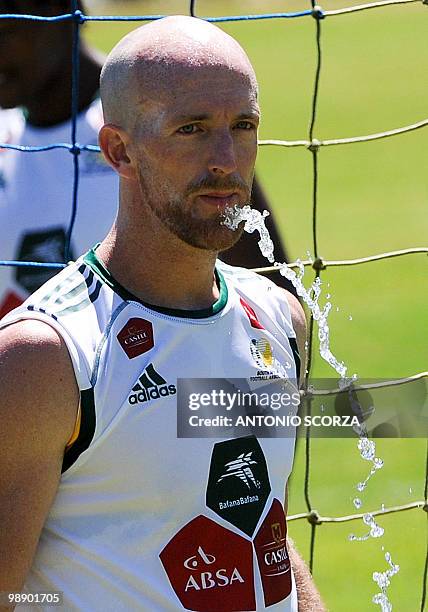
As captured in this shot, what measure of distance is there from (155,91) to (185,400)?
0.57m

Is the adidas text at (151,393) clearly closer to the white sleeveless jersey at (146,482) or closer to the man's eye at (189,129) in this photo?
the white sleeveless jersey at (146,482)

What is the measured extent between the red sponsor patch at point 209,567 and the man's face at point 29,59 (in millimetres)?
1846

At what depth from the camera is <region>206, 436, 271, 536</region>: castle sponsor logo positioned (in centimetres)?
239

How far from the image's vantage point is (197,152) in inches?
93.8

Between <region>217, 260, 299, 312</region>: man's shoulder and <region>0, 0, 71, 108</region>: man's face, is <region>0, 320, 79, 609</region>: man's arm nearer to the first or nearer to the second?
<region>217, 260, 299, 312</region>: man's shoulder

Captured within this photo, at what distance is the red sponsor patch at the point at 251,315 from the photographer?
260 centimetres

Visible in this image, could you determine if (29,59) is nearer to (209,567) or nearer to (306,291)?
(306,291)

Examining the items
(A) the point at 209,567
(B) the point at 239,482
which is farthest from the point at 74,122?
(A) the point at 209,567

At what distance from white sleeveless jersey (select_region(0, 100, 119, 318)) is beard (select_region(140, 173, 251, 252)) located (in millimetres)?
1237

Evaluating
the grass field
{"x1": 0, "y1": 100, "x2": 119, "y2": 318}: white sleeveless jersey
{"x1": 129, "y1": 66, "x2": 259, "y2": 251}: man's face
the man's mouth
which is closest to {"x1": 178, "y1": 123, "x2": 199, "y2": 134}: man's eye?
{"x1": 129, "y1": 66, "x2": 259, "y2": 251}: man's face

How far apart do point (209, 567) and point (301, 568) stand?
0.39 m

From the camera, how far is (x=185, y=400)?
7.81 ft

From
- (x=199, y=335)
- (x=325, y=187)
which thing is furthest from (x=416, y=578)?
(x=325, y=187)

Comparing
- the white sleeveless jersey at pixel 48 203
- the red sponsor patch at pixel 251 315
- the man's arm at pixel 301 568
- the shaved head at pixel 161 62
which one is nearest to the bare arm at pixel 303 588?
the man's arm at pixel 301 568
